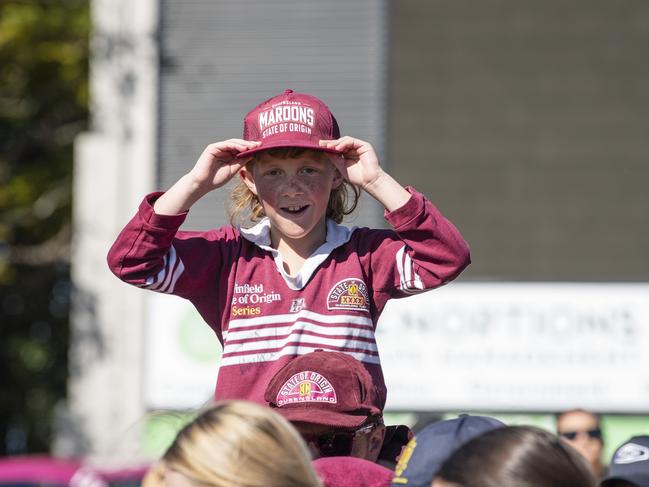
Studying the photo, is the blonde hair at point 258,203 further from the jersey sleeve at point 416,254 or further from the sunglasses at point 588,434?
the sunglasses at point 588,434

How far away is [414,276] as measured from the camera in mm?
3568

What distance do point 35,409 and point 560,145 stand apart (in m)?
9.41

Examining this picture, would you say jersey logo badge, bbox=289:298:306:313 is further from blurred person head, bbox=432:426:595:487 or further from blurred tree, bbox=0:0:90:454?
blurred tree, bbox=0:0:90:454

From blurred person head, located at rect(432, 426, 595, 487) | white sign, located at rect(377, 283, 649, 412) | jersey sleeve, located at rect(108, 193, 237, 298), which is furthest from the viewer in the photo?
white sign, located at rect(377, 283, 649, 412)

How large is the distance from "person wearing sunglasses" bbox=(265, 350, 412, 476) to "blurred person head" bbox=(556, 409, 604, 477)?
372 centimetres

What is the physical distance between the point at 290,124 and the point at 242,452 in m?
1.19

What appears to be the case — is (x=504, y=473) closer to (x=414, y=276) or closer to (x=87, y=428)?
(x=414, y=276)

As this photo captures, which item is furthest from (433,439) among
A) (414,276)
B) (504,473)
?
(414,276)

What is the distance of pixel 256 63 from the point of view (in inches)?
480

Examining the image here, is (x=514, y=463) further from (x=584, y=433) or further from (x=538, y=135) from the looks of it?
(x=538, y=135)

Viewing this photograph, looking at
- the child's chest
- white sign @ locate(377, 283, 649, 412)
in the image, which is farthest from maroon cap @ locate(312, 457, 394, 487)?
white sign @ locate(377, 283, 649, 412)

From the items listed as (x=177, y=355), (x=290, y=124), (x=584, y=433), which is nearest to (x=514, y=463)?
(x=290, y=124)

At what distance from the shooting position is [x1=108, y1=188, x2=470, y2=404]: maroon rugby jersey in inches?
136

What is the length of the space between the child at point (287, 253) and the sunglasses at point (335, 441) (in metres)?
0.17
